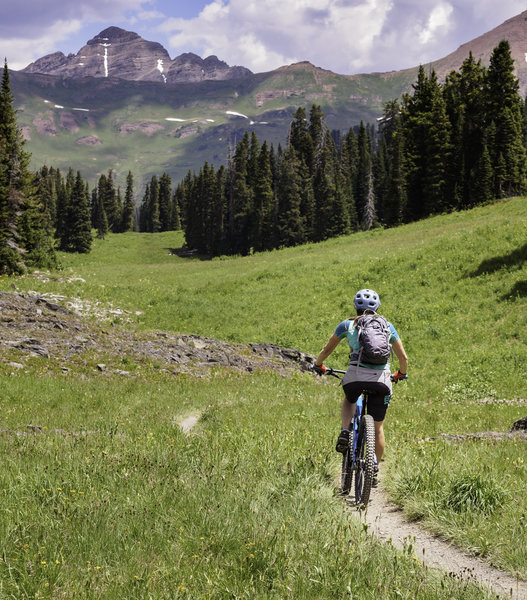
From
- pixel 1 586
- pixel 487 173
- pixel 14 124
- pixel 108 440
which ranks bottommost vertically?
pixel 108 440

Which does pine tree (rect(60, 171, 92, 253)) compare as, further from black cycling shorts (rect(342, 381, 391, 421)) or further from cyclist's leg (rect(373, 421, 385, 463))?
cyclist's leg (rect(373, 421, 385, 463))

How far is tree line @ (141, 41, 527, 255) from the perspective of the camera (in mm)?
56188

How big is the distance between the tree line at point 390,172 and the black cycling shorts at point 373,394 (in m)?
53.3

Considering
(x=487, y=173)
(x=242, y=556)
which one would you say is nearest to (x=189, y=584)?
(x=242, y=556)

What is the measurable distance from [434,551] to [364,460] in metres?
1.38

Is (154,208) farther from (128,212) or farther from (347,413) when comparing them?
(347,413)

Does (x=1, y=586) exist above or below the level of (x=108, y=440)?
above

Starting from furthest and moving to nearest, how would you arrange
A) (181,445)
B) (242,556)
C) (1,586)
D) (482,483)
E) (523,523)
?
1. (181,445)
2. (482,483)
3. (523,523)
4. (242,556)
5. (1,586)

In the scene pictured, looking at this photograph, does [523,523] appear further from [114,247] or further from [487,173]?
[114,247]

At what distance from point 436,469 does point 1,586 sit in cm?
515

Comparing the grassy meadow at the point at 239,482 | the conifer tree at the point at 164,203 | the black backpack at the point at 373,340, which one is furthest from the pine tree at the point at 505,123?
the conifer tree at the point at 164,203

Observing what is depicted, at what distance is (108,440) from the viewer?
7.84 m

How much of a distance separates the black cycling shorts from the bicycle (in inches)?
3.3

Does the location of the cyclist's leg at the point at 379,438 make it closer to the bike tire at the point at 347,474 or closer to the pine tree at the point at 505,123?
the bike tire at the point at 347,474
